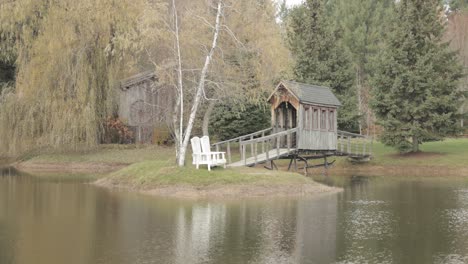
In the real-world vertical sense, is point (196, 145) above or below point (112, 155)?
above

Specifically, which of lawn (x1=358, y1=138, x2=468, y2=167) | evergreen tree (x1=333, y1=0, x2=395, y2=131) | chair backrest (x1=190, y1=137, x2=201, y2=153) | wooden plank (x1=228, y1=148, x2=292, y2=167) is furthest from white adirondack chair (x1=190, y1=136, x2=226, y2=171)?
evergreen tree (x1=333, y1=0, x2=395, y2=131)

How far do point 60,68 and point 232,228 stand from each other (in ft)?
83.8

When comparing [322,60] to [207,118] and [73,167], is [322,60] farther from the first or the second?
[73,167]

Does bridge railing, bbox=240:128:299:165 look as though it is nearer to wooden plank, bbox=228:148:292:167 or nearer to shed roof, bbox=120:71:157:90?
wooden plank, bbox=228:148:292:167

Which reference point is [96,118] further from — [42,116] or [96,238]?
[96,238]

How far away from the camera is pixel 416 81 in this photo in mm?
38156

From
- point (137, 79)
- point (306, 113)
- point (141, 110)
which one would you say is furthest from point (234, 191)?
point (137, 79)

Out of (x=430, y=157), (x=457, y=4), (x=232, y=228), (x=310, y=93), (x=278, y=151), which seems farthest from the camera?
(x=457, y=4)

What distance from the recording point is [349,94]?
145 feet

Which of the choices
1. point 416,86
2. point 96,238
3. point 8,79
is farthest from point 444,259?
point 8,79

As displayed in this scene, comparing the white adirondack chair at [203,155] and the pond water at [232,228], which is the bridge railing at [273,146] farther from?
the pond water at [232,228]

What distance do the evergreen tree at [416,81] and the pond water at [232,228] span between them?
13.3m

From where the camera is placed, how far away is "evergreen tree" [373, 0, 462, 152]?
1495 inches

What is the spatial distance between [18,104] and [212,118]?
12435mm
